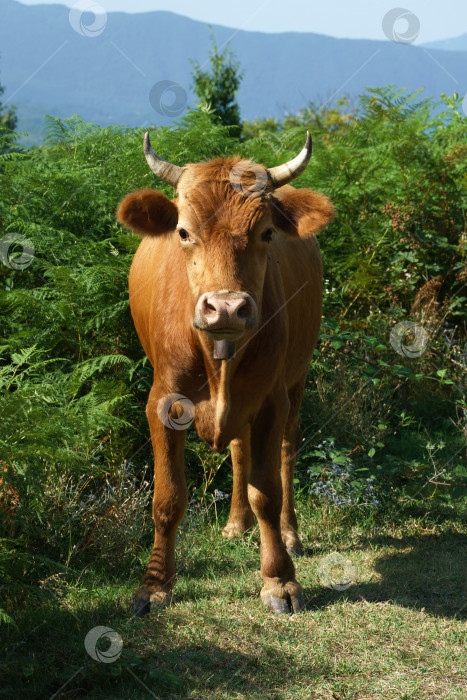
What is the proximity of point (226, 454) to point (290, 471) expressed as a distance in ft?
2.25

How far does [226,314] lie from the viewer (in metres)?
3.50

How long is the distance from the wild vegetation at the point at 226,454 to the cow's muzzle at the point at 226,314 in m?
1.25

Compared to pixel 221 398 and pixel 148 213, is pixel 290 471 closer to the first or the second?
pixel 221 398

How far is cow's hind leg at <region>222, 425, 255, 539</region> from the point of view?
5746 mm

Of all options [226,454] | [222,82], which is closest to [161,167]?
[226,454]

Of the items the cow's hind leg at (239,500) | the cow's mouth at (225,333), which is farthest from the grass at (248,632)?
the cow's mouth at (225,333)

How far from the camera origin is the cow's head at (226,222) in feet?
11.8

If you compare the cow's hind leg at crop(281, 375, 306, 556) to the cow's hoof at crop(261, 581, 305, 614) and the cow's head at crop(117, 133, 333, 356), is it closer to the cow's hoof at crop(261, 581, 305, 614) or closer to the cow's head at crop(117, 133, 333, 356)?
the cow's hoof at crop(261, 581, 305, 614)

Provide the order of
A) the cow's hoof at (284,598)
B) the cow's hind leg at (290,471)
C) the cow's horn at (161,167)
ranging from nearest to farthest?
1. the cow's horn at (161,167)
2. the cow's hoof at (284,598)
3. the cow's hind leg at (290,471)

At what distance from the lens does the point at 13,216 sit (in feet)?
22.4

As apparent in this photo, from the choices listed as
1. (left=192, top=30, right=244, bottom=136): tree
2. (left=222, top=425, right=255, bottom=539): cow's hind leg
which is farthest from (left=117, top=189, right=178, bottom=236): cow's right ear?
(left=192, top=30, right=244, bottom=136): tree

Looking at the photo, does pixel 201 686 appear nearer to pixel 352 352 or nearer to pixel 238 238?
pixel 238 238

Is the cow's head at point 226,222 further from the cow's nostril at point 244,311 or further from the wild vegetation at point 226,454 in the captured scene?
the wild vegetation at point 226,454

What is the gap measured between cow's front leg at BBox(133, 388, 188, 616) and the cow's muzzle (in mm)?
1016
